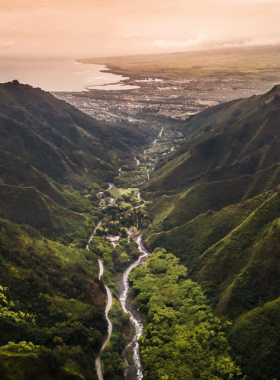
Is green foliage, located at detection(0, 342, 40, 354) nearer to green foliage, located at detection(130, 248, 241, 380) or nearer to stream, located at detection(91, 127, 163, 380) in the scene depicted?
stream, located at detection(91, 127, 163, 380)

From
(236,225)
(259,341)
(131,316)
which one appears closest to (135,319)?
(131,316)

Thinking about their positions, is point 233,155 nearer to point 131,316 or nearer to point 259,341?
point 131,316

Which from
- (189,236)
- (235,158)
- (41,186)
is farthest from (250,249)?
(41,186)

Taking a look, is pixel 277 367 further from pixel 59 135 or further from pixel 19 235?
pixel 59 135

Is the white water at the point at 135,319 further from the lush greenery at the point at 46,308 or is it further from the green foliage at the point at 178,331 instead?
the lush greenery at the point at 46,308

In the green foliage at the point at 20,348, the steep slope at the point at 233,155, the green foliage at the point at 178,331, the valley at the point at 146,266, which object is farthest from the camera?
the steep slope at the point at 233,155

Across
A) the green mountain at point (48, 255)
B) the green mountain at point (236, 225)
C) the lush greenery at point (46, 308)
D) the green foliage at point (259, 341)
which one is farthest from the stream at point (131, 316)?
the green foliage at point (259, 341)
